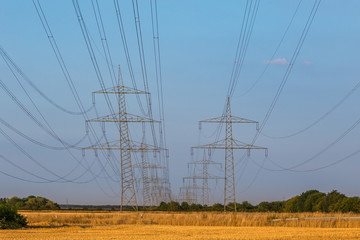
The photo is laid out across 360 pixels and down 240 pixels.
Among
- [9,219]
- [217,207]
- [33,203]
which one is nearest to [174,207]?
[217,207]

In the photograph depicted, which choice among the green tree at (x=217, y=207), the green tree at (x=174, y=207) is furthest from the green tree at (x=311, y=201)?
the green tree at (x=174, y=207)

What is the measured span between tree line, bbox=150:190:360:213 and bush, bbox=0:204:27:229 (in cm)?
6604

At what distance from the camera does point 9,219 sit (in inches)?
1839

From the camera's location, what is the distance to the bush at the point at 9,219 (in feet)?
149

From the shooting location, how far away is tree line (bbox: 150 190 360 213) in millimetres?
106406

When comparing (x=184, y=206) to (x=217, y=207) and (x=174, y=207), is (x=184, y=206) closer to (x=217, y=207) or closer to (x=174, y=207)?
(x=174, y=207)

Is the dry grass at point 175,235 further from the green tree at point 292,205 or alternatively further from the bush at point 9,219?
the green tree at point 292,205

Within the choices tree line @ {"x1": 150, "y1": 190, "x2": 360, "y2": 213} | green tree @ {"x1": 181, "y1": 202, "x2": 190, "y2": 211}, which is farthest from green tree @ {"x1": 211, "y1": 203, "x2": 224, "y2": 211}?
green tree @ {"x1": 181, "y1": 202, "x2": 190, "y2": 211}

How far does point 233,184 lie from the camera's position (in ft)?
255

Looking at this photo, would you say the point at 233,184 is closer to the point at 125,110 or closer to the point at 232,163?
the point at 232,163

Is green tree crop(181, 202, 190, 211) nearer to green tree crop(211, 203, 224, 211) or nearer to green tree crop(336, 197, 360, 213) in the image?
green tree crop(211, 203, 224, 211)

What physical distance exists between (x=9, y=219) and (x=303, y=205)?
127 m

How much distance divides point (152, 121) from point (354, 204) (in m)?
48.8

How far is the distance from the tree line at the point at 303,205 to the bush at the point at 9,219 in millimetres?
66040
